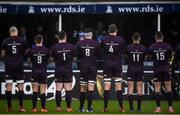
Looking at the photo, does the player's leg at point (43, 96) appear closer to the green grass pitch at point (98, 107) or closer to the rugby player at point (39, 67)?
the rugby player at point (39, 67)

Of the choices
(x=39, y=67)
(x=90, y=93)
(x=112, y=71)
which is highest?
(x=39, y=67)

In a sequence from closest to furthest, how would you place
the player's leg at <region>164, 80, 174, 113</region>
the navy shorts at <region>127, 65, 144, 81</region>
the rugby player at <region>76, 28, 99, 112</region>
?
the rugby player at <region>76, 28, 99, 112</region>, the player's leg at <region>164, 80, 174, 113</region>, the navy shorts at <region>127, 65, 144, 81</region>

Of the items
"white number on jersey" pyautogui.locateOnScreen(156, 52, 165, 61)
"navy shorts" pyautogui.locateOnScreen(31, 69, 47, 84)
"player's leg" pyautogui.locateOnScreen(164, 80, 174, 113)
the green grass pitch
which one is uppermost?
"white number on jersey" pyautogui.locateOnScreen(156, 52, 165, 61)

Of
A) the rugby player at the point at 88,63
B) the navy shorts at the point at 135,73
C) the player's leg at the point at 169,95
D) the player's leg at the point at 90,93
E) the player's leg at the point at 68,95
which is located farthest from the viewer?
the navy shorts at the point at 135,73

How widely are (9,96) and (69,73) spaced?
188cm

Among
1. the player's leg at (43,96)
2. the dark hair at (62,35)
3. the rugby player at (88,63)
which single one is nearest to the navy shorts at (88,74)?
the rugby player at (88,63)

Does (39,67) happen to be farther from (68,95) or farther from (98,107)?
(98,107)

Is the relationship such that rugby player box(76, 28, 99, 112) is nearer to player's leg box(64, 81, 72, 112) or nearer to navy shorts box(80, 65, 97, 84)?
navy shorts box(80, 65, 97, 84)

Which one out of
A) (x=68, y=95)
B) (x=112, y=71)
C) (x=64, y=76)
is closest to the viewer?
(x=68, y=95)

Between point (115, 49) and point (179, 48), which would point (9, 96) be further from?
point (179, 48)

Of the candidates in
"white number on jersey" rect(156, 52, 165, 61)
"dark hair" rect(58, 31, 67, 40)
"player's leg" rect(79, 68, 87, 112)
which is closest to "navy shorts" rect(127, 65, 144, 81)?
"white number on jersey" rect(156, 52, 165, 61)

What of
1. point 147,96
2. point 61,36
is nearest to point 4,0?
point 147,96

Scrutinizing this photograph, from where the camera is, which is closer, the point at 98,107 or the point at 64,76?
the point at 64,76

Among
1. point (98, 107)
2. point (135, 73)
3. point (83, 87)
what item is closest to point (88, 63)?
point (83, 87)
